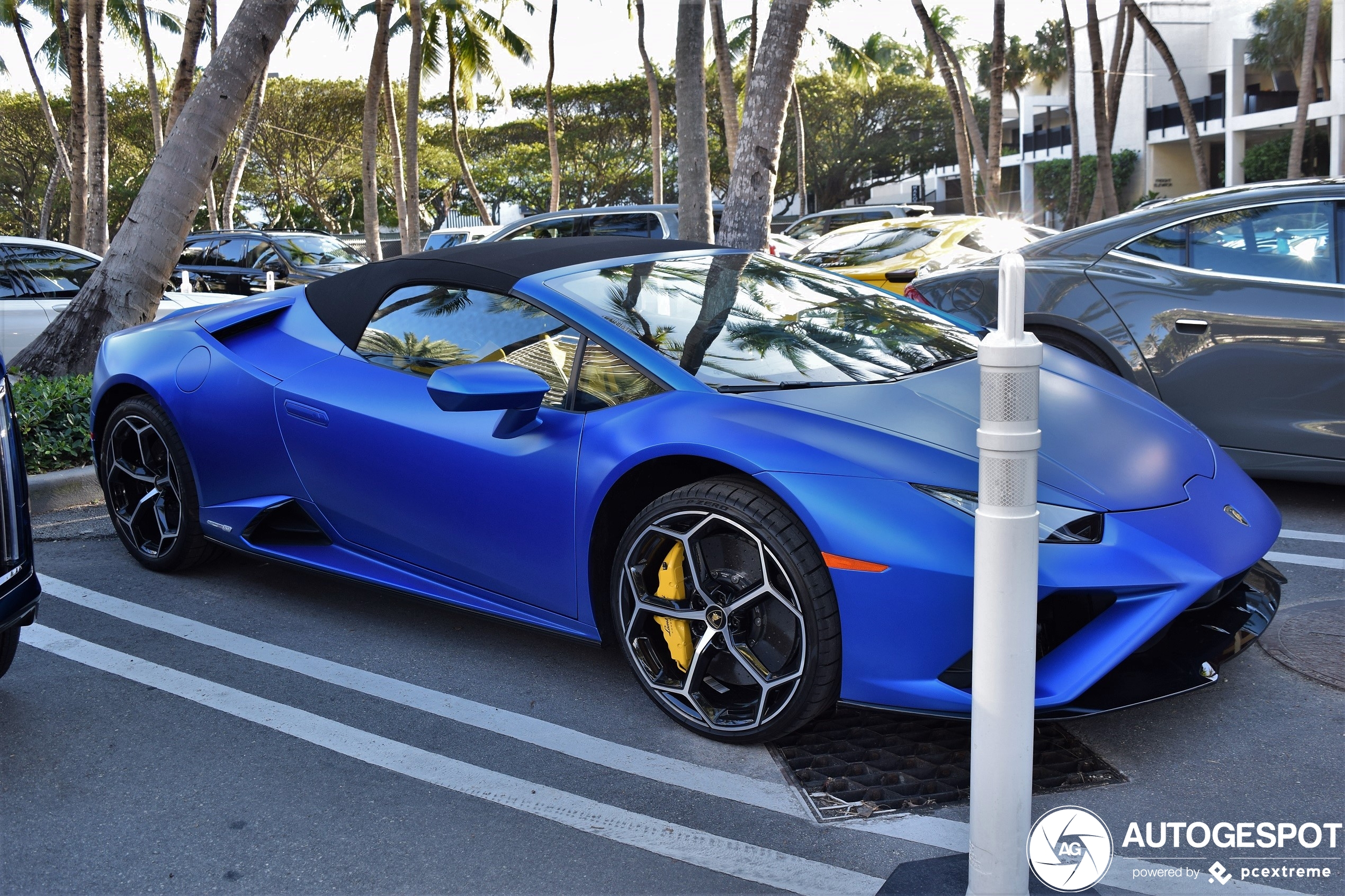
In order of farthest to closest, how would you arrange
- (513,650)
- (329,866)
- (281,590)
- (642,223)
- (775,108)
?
(642,223) → (775,108) → (281,590) → (513,650) → (329,866)

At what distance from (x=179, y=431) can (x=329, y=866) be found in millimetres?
2334

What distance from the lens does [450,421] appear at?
350 centimetres

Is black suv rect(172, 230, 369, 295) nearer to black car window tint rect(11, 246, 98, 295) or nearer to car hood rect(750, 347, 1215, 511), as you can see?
black car window tint rect(11, 246, 98, 295)

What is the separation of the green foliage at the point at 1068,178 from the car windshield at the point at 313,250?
31372 millimetres

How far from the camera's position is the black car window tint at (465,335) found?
3.41 metres

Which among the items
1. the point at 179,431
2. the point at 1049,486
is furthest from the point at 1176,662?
the point at 179,431

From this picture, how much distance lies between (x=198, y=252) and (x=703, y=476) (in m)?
13.9

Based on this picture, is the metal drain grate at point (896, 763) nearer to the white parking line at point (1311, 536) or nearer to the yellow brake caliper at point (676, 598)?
the yellow brake caliper at point (676, 598)

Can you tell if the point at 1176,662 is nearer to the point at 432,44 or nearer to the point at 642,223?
the point at 642,223

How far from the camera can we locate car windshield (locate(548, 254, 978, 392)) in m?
3.28

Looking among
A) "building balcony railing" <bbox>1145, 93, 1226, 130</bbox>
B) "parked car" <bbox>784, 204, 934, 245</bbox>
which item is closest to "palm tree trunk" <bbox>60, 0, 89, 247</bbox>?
"parked car" <bbox>784, 204, 934, 245</bbox>

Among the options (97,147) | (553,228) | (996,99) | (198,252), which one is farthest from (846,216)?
(97,147)

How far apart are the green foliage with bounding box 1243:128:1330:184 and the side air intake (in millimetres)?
38545

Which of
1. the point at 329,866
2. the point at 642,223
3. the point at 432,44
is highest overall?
the point at 432,44
